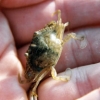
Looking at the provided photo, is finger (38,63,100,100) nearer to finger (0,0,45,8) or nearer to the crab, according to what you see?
the crab

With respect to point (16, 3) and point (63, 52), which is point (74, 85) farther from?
point (16, 3)

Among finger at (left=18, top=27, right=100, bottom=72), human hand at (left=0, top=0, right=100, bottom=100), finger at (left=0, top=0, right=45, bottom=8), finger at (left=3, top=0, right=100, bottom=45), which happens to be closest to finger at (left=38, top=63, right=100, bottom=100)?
human hand at (left=0, top=0, right=100, bottom=100)

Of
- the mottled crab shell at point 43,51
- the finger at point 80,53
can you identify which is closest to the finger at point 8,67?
the mottled crab shell at point 43,51

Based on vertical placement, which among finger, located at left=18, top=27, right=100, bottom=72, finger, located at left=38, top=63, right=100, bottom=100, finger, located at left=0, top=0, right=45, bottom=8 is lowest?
finger, located at left=38, top=63, right=100, bottom=100

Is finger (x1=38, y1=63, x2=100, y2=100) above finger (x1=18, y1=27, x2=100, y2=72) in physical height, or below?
below

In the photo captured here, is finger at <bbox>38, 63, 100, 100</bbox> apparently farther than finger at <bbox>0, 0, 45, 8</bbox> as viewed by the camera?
No

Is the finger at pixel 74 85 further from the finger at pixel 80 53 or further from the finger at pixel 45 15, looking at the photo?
the finger at pixel 45 15

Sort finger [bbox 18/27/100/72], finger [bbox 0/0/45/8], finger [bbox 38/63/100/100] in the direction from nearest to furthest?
1. finger [bbox 38/63/100/100]
2. finger [bbox 18/27/100/72]
3. finger [bbox 0/0/45/8]

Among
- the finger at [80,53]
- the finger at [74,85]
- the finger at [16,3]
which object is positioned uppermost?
the finger at [16,3]
